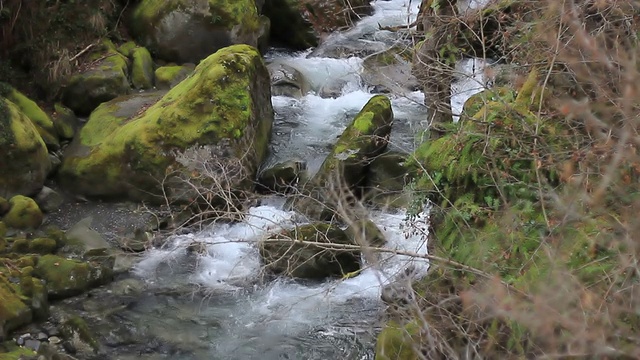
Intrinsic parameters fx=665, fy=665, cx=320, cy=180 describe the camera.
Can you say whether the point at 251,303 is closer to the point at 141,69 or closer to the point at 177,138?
the point at 177,138

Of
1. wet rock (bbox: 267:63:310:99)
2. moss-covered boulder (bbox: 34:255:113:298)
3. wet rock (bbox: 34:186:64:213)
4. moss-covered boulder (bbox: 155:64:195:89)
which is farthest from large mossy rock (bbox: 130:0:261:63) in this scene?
moss-covered boulder (bbox: 34:255:113:298)

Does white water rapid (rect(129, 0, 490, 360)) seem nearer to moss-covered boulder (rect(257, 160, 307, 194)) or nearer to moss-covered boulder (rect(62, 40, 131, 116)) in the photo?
moss-covered boulder (rect(257, 160, 307, 194))

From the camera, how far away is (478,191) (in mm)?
5031

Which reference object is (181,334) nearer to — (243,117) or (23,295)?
(23,295)

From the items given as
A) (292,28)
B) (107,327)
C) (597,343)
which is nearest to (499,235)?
(597,343)

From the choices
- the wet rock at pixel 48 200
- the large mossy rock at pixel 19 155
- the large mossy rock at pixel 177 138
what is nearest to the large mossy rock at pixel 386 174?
the large mossy rock at pixel 177 138

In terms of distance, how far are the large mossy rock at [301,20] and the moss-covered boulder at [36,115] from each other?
5752 mm

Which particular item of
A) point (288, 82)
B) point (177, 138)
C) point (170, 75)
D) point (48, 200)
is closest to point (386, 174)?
point (177, 138)

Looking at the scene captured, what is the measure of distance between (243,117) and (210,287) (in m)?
2.85

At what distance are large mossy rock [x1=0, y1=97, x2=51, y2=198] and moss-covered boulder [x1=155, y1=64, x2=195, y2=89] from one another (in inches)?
107

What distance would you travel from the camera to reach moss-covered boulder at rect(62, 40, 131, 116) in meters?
10.2

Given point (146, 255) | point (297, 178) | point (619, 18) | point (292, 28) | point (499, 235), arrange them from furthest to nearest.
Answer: point (292, 28), point (297, 178), point (146, 255), point (619, 18), point (499, 235)

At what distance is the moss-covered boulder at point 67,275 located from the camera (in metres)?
6.66

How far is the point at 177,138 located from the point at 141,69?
2750mm
